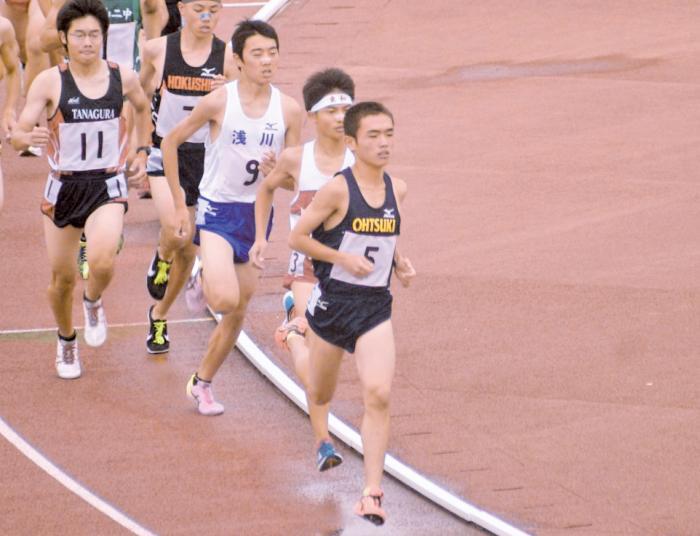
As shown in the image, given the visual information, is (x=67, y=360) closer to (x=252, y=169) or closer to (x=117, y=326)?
(x=117, y=326)

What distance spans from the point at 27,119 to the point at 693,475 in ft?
15.7

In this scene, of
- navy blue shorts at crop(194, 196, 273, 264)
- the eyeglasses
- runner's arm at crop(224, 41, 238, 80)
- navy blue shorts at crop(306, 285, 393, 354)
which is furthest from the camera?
runner's arm at crop(224, 41, 238, 80)

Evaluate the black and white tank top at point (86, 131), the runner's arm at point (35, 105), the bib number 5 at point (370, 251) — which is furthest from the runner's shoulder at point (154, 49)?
the bib number 5 at point (370, 251)

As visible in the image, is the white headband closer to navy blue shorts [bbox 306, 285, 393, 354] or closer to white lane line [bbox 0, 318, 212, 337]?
navy blue shorts [bbox 306, 285, 393, 354]

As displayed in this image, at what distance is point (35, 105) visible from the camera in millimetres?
11102

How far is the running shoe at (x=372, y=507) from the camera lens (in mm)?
8812

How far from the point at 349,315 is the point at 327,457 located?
0.96 metres

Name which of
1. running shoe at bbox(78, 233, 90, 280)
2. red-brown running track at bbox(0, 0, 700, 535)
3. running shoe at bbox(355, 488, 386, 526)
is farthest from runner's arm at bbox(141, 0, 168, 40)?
running shoe at bbox(355, 488, 386, 526)

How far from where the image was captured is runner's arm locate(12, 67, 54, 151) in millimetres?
11008

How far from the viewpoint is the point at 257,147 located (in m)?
10.9

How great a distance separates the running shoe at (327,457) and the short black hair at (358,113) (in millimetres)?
1817

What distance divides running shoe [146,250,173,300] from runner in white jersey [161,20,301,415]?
56.5 inches

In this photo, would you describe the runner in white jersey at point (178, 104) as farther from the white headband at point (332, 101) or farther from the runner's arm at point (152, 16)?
the runner's arm at point (152, 16)

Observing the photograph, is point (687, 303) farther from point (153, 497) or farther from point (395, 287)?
point (153, 497)
